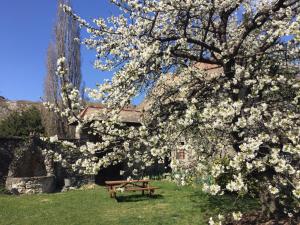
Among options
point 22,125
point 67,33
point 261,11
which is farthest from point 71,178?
point 261,11

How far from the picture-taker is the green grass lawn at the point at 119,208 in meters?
10.4

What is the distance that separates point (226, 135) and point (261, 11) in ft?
7.95

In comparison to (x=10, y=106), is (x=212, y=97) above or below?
below

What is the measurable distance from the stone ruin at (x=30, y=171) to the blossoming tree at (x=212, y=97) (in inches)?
376

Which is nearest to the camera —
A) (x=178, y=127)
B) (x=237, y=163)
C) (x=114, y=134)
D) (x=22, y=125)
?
(x=237, y=163)

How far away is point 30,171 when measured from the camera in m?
18.8

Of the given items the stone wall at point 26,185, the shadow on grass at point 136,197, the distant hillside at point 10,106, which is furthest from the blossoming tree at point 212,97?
the distant hillside at point 10,106

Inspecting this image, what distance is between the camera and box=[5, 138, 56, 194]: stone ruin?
16.6 metres

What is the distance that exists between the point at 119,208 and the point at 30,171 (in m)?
8.27

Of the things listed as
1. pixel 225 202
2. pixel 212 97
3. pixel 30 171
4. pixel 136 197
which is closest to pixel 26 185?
pixel 30 171

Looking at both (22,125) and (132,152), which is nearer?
(132,152)

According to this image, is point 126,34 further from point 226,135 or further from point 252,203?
point 252,203

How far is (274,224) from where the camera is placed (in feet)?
27.4

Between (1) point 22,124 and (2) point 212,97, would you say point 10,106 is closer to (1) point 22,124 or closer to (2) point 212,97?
(1) point 22,124
